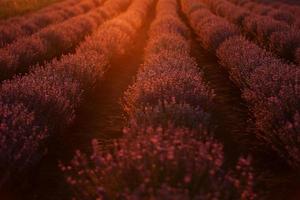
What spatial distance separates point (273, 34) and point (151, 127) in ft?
26.8

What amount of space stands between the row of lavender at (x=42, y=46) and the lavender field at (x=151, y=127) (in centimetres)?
4

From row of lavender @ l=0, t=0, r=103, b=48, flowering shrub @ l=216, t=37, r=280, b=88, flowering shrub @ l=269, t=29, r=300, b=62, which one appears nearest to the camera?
flowering shrub @ l=216, t=37, r=280, b=88

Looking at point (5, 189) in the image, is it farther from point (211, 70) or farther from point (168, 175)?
point (211, 70)

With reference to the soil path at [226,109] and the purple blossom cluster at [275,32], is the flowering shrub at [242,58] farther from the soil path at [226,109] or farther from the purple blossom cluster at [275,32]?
the purple blossom cluster at [275,32]

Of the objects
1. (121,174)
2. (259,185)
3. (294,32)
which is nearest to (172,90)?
(259,185)

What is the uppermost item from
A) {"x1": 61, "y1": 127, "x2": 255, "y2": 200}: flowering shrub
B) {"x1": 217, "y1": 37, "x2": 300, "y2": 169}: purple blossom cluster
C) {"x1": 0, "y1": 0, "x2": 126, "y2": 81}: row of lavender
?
{"x1": 61, "y1": 127, "x2": 255, "y2": 200}: flowering shrub

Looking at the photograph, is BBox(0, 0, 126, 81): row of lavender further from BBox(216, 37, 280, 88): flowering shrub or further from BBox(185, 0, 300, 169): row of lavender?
BBox(185, 0, 300, 169): row of lavender

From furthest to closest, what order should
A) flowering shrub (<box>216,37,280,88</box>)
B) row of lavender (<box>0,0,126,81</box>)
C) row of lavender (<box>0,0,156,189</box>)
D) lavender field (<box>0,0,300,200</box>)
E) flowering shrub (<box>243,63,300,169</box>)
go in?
row of lavender (<box>0,0,126,81</box>)
flowering shrub (<box>216,37,280,88</box>)
flowering shrub (<box>243,63,300,169</box>)
row of lavender (<box>0,0,156,189</box>)
lavender field (<box>0,0,300,200</box>)

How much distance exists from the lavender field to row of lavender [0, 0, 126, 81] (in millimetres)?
41

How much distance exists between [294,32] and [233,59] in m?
2.73

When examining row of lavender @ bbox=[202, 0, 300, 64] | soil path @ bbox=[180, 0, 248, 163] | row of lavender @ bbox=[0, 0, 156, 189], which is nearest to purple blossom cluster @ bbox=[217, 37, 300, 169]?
soil path @ bbox=[180, 0, 248, 163]

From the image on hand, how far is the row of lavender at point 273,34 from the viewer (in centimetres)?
1046

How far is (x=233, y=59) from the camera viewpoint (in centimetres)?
864

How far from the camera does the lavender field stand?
3523mm
